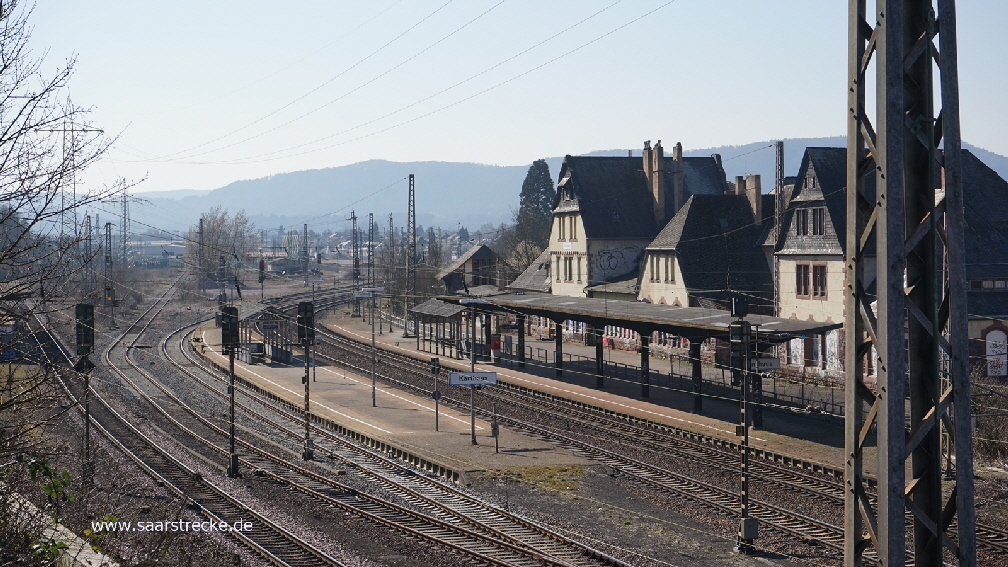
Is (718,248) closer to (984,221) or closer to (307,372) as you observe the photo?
(984,221)

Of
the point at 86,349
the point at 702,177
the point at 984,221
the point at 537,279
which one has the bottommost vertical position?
the point at 86,349

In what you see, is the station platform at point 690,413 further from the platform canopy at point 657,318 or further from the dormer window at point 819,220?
the dormer window at point 819,220

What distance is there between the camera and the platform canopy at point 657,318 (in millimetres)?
31078

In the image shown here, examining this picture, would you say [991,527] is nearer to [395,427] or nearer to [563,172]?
[395,427]

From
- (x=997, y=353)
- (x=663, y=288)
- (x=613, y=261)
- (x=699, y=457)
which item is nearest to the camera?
(x=699, y=457)

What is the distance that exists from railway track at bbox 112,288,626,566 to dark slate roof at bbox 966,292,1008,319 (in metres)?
23.9

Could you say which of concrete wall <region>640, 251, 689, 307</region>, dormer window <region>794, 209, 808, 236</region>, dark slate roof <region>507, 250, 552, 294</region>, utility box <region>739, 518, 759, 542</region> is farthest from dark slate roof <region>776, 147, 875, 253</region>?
utility box <region>739, 518, 759, 542</region>

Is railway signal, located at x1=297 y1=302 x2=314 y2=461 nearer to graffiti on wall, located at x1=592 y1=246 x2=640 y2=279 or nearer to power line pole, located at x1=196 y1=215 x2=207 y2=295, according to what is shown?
graffiti on wall, located at x1=592 y1=246 x2=640 y2=279

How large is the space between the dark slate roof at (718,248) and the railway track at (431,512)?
26.1 m

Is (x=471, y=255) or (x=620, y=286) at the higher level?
(x=471, y=255)

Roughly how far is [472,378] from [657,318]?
858cm

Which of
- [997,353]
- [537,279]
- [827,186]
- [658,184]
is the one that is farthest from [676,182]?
[997,353]

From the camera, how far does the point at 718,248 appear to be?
53250mm

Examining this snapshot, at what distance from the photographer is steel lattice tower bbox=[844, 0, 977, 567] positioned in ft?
21.3
